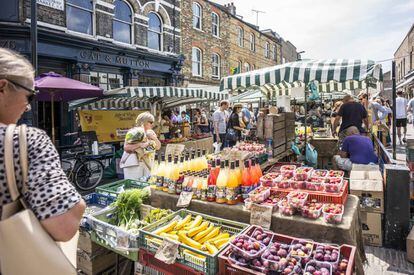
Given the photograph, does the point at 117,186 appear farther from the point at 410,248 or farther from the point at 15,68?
the point at 410,248

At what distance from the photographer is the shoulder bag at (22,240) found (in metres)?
1.07

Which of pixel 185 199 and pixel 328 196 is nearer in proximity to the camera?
pixel 328 196

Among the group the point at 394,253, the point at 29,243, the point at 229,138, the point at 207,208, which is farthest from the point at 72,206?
the point at 229,138

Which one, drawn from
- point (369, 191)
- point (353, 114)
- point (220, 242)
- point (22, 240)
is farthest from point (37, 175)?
point (353, 114)

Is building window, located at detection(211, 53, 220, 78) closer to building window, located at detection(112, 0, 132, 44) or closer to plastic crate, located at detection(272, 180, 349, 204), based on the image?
building window, located at detection(112, 0, 132, 44)

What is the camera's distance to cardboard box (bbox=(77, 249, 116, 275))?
3109 mm

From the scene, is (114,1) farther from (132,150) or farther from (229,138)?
(132,150)

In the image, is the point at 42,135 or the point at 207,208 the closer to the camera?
the point at 42,135

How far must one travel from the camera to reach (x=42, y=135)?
125cm

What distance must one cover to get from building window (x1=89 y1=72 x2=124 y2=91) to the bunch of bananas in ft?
35.9

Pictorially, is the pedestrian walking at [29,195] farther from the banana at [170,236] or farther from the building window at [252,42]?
the building window at [252,42]

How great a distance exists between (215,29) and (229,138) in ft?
46.7

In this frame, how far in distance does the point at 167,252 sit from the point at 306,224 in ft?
3.98

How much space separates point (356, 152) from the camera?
5.45m
